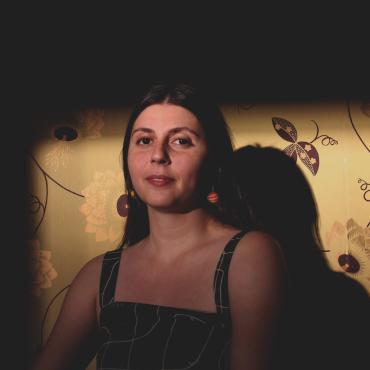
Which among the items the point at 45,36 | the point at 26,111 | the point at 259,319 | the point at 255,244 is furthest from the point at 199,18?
the point at 259,319

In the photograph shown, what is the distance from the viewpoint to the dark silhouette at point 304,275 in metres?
1.03

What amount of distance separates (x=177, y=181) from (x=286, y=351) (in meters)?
0.51

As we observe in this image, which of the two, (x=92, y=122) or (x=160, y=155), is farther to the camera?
(x=92, y=122)

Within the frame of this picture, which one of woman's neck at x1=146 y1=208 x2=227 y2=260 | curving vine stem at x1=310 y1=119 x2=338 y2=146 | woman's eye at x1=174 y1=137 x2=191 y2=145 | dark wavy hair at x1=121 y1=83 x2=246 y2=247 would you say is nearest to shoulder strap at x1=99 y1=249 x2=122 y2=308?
woman's neck at x1=146 y1=208 x2=227 y2=260

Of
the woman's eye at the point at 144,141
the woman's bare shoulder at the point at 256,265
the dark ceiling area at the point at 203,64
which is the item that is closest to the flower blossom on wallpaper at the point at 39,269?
the dark ceiling area at the point at 203,64

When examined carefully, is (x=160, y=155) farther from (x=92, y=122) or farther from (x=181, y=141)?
(x=92, y=122)

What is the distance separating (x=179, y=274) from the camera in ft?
2.87

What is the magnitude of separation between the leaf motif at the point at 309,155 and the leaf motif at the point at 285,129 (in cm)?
3

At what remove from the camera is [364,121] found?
3.44 ft

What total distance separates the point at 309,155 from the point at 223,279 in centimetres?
45

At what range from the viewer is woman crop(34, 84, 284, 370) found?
2.49 ft

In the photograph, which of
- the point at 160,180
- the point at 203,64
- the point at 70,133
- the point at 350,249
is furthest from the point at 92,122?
the point at 350,249

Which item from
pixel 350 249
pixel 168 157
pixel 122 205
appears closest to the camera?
pixel 168 157

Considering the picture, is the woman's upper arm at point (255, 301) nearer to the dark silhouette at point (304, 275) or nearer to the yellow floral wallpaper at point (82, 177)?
the dark silhouette at point (304, 275)
